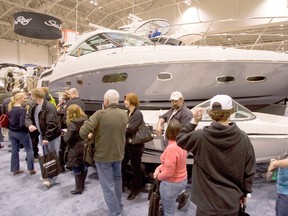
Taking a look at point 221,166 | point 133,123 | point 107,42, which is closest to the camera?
point 221,166

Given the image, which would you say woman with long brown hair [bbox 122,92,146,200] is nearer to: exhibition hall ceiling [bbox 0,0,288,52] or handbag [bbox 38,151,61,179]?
handbag [bbox 38,151,61,179]

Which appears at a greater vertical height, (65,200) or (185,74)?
(185,74)

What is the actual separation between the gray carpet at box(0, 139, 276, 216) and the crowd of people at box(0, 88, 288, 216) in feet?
0.50

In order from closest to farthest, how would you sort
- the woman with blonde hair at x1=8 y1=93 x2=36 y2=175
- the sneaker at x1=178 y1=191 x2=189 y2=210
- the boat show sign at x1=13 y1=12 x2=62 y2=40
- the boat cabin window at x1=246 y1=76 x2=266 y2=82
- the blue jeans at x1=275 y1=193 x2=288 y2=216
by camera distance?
the blue jeans at x1=275 y1=193 x2=288 y2=216, the sneaker at x1=178 y1=191 x2=189 y2=210, the woman with blonde hair at x1=8 y1=93 x2=36 y2=175, the boat cabin window at x1=246 y1=76 x2=266 y2=82, the boat show sign at x1=13 y1=12 x2=62 y2=40

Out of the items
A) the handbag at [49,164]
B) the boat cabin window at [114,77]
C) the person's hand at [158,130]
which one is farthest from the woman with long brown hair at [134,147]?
the boat cabin window at [114,77]

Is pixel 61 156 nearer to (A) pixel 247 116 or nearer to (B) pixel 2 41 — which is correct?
(A) pixel 247 116

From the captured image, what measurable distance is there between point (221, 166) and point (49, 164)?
2.72 m

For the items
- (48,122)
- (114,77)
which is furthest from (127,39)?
(48,122)

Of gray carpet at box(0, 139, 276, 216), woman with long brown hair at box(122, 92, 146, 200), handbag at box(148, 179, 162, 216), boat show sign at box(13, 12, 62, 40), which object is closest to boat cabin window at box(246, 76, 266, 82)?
gray carpet at box(0, 139, 276, 216)

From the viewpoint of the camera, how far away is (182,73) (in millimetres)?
4008

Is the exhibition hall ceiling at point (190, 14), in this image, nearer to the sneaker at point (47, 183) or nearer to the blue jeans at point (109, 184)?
the blue jeans at point (109, 184)

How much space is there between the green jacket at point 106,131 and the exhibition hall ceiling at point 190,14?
312 centimetres

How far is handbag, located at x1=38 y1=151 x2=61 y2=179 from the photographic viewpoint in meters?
3.41

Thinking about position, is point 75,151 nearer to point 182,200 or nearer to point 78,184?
point 78,184
